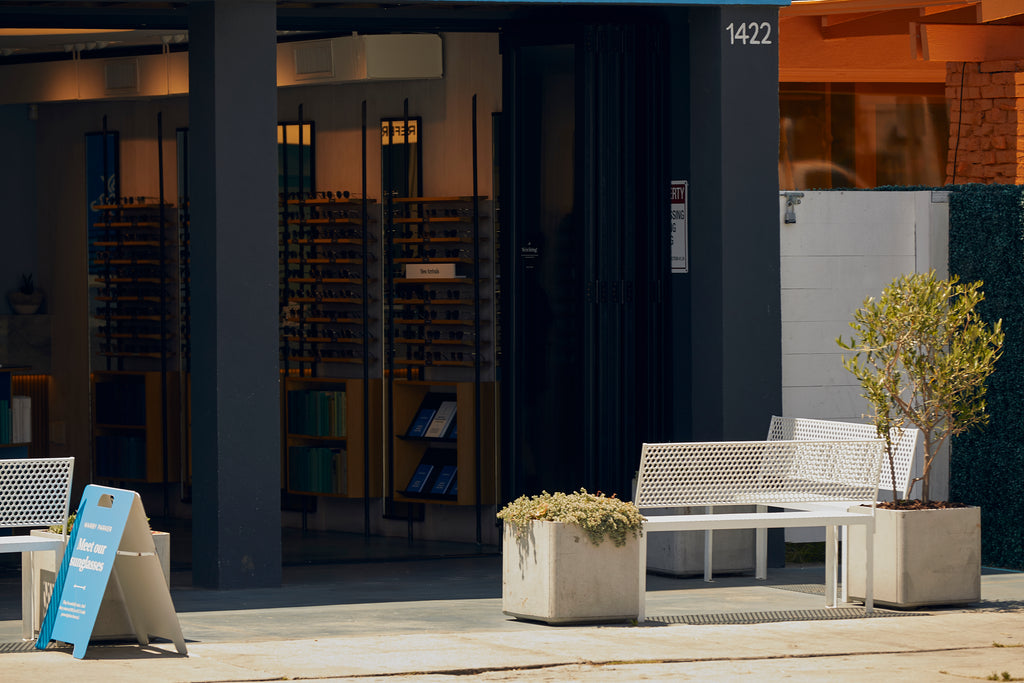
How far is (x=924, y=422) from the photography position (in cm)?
960

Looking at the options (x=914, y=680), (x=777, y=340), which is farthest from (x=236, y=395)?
(x=914, y=680)

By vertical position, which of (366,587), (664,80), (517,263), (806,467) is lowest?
(366,587)

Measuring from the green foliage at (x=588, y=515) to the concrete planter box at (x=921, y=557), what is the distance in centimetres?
132

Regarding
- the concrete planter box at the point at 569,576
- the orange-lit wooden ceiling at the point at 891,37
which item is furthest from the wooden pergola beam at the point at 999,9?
the concrete planter box at the point at 569,576

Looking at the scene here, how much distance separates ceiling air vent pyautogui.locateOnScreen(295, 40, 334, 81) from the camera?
42.8ft

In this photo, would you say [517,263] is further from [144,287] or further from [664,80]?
[144,287]

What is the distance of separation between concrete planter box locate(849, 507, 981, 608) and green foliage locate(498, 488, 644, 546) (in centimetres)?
132

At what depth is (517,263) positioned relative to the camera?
11898mm

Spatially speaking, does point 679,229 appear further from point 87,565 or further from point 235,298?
point 87,565

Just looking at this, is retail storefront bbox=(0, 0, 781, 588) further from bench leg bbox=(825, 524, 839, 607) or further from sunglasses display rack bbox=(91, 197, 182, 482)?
bench leg bbox=(825, 524, 839, 607)

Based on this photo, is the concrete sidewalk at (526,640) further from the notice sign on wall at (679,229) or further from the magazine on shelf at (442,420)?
the magazine on shelf at (442,420)

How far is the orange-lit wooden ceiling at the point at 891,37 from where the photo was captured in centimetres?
1467

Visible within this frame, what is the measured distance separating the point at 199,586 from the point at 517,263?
2.98 metres

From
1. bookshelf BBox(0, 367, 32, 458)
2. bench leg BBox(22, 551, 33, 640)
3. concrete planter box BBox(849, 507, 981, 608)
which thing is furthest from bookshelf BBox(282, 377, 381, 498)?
bench leg BBox(22, 551, 33, 640)
